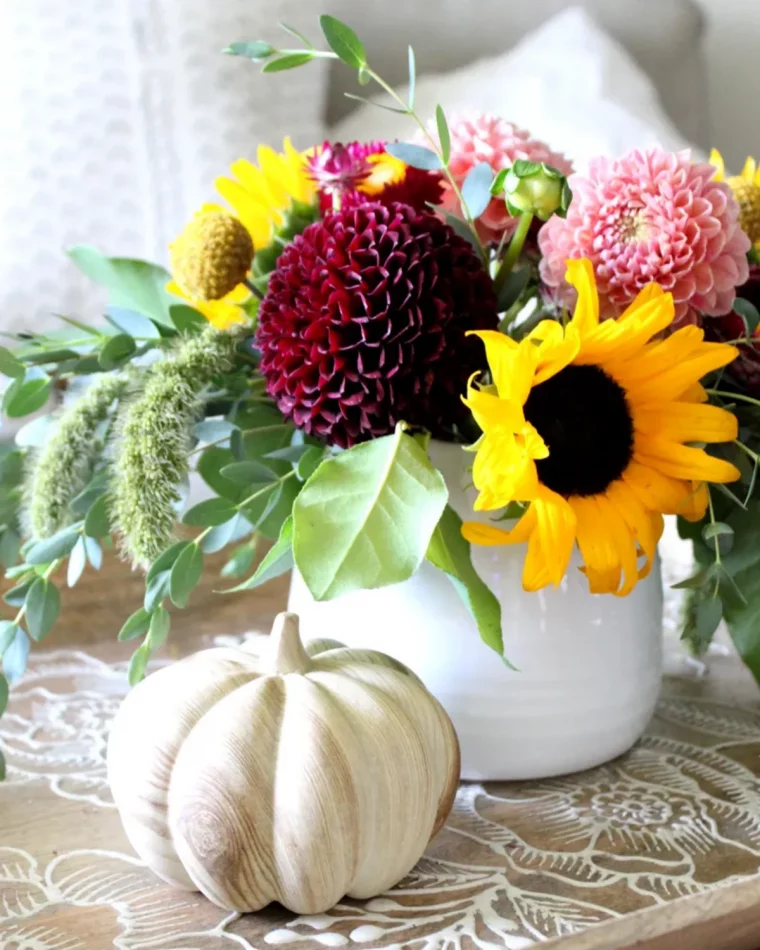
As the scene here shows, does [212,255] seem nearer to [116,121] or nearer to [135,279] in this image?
[135,279]

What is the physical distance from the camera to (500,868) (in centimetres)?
44

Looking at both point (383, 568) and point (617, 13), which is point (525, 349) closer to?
point (383, 568)

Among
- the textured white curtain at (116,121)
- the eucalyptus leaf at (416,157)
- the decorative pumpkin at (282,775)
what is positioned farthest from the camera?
the textured white curtain at (116,121)

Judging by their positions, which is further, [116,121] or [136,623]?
[116,121]

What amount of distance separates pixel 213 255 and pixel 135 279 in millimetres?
103

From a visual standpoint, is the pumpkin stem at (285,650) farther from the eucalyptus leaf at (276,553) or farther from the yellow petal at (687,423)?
the yellow petal at (687,423)

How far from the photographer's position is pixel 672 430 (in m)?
0.44

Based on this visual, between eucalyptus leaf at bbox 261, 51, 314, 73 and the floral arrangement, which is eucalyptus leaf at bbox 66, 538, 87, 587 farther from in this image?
eucalyptus leaf at bbox 261, 51, 314, 73

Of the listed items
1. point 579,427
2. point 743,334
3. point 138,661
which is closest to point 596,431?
point 579,427

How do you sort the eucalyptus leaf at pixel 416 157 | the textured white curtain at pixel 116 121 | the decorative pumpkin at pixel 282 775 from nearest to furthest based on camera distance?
the decorative pumpkin at pixel 282 775 < the eucalyptus leaf at pixel 416 157 < the textured white curtain at pixel 116 121

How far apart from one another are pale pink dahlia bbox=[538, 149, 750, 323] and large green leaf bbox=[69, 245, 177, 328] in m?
0.22

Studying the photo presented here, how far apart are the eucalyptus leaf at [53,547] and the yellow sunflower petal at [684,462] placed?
0.27 meters

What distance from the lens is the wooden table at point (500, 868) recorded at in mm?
389

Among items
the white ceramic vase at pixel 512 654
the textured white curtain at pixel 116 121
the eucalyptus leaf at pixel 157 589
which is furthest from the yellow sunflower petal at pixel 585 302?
the textured white curtain at pixel 116 121
